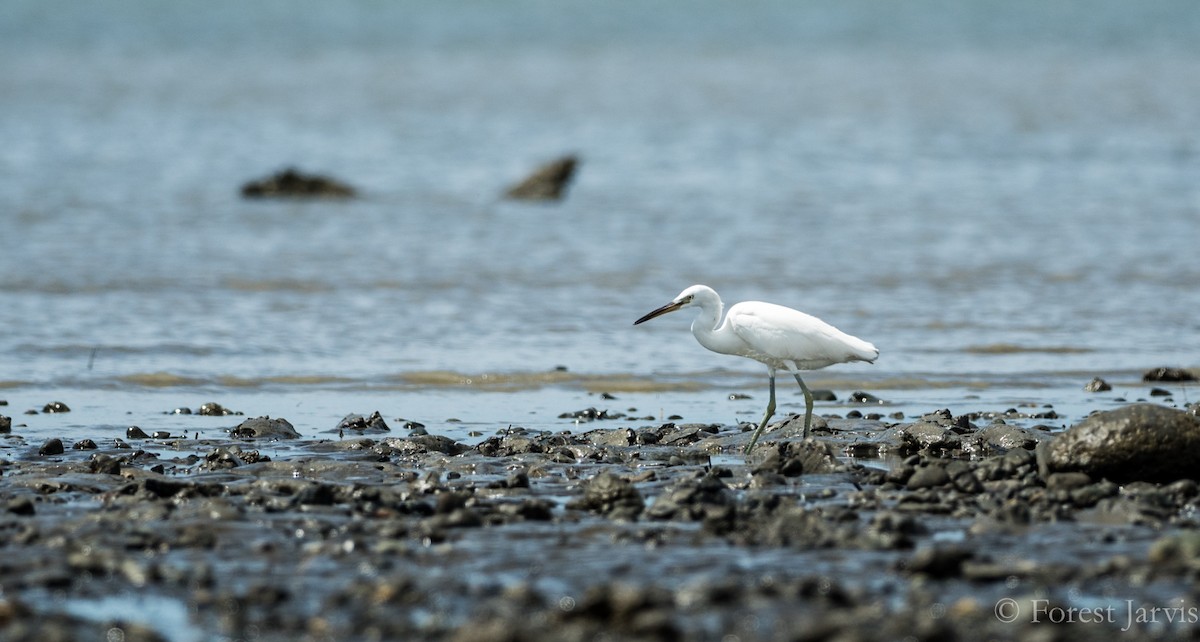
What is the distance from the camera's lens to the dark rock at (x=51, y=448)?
1038 cm

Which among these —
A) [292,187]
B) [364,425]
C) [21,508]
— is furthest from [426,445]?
[292,187]

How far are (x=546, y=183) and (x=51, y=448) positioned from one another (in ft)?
58.6

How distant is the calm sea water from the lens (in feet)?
46.5

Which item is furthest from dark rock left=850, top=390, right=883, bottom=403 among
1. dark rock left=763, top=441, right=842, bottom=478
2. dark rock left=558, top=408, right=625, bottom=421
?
dark rock left=763, top=441, right=842, bottom=478

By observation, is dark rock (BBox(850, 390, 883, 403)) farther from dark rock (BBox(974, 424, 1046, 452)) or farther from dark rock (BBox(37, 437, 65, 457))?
dark rock (BBox(37, 437, 65, 457))

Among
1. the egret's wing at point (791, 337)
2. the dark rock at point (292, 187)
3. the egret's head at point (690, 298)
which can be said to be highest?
the dark rock at point (292, 187)

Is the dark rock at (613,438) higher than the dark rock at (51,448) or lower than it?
higher

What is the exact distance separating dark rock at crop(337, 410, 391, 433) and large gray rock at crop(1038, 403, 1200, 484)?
5040mm

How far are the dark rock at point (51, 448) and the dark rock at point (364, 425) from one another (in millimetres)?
2081

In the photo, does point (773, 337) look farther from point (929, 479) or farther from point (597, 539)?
point (597, 539)

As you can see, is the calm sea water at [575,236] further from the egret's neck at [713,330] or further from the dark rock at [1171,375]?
the egret's neck at [713,330]

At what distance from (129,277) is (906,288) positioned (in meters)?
9.84

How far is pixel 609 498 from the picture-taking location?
8695 millimetres

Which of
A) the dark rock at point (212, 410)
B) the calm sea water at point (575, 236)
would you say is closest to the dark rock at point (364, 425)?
the calm sea water at point (575, 236)
